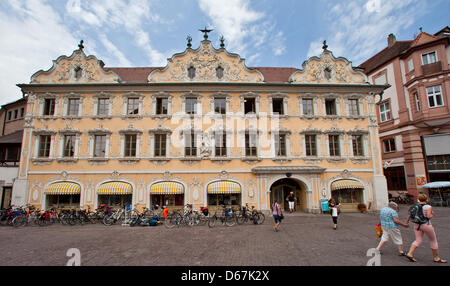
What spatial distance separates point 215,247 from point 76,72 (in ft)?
67.4

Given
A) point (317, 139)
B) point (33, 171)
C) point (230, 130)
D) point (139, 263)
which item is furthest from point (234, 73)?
point (33, 171)

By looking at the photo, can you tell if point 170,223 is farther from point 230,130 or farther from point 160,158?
point 230,130

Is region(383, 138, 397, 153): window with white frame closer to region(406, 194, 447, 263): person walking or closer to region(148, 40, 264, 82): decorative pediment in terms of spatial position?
region(148, 40, 264, 82): decorative pediment

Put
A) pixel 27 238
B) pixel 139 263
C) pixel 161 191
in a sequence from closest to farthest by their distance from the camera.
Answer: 1. pixel 139 263
2. pixel 27 238
3. pixel 161 191

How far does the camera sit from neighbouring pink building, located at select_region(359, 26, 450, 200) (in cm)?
2302

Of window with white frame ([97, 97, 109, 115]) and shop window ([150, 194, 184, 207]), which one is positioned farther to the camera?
window with white frame ([97, 97, 109, 115])

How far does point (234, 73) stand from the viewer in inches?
820

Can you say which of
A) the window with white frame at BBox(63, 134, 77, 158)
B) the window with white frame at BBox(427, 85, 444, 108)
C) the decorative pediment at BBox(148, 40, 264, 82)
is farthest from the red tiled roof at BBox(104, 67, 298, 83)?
the window with white frame at BBox(427, 85, 444, 108)

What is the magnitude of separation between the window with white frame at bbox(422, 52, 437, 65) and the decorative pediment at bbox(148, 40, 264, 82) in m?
18.6

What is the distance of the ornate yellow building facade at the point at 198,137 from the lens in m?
18.9

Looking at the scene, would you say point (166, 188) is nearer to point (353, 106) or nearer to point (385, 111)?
point (353, 106)

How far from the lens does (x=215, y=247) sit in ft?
30.4
